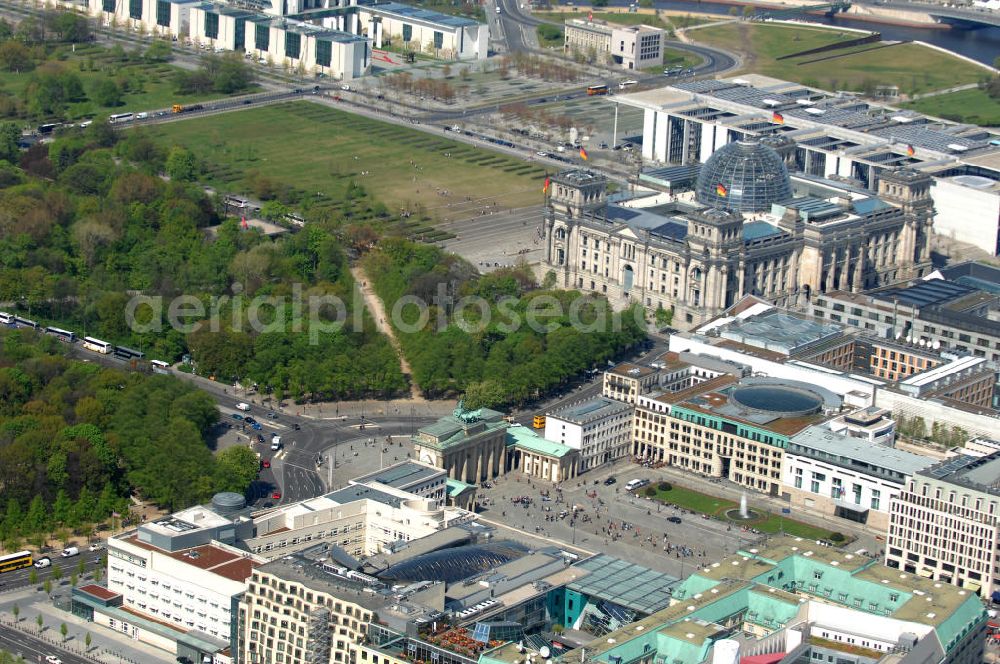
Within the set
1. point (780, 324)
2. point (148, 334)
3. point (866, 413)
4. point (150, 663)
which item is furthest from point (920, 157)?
point (150, 663)

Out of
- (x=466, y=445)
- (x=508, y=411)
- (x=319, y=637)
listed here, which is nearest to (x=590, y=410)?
(x=508, y=411)

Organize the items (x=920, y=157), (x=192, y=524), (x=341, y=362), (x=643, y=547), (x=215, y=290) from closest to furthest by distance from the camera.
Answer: (x=192, y=524)
(x=643, y=547)
(x=341, y=362)
(x=215, y=290)
(x=920, y=157)

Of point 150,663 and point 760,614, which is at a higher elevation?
point 760,614

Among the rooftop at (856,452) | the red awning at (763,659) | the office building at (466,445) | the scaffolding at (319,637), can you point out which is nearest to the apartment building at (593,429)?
the office building at (466,445)

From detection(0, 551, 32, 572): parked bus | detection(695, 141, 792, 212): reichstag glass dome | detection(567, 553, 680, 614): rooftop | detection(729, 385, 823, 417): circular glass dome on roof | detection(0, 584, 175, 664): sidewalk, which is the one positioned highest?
detection(695, 141, 792, 212): reichstag glass dome

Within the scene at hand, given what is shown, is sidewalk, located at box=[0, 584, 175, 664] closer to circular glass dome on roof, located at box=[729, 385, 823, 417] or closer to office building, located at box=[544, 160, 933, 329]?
circular glass dome on roof, located at box=[729, 385, 823, 417]

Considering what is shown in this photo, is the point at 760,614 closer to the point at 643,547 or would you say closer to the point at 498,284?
the point at 643,547

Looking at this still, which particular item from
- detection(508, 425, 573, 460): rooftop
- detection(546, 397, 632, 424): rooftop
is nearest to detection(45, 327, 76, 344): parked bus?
detection(508, 425, 573, 460): rooftop
